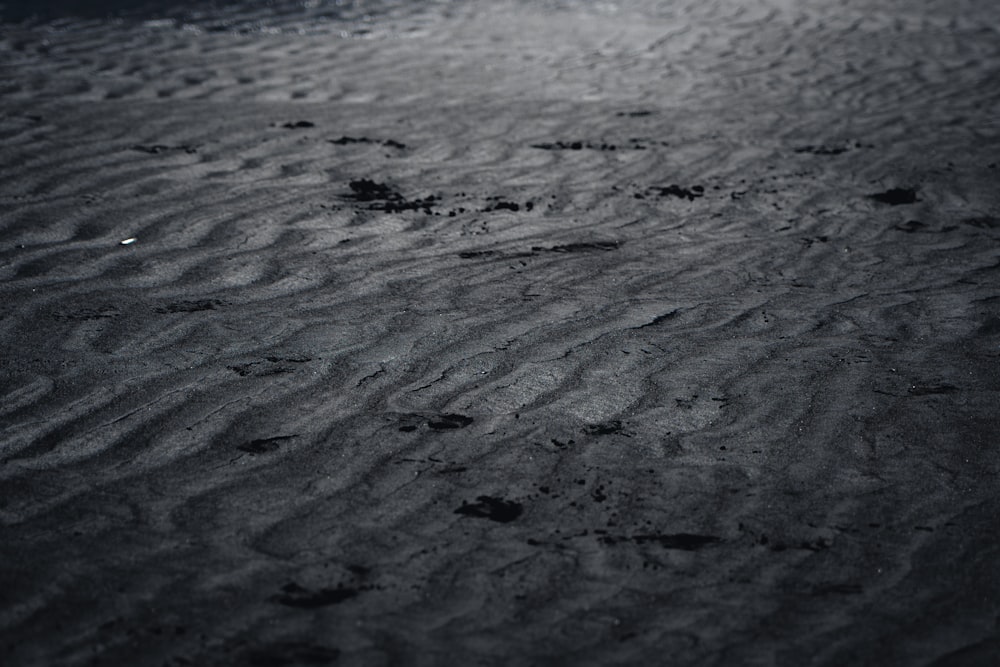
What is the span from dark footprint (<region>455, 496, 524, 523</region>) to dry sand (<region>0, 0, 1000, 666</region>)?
1 cm

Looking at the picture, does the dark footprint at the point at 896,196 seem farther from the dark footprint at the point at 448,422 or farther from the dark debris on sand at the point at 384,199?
the dark footprint at the point at 448,422

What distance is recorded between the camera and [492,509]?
9.20ft

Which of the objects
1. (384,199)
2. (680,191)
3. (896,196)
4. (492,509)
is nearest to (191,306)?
(384,199)

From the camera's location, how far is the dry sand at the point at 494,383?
95.0 inches

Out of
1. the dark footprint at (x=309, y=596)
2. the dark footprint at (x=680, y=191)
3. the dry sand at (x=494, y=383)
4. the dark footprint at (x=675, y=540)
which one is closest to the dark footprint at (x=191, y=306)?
the dry sand at (x=494, y=383)

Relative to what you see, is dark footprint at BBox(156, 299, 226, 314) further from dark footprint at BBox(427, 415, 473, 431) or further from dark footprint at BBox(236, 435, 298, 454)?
dark footprint at BBox(427, 415, 473, 431)

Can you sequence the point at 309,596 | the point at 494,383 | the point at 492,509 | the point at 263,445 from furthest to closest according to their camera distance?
the point at 494,383, the point at 263,445, the point at 492,509, the point at 309,596

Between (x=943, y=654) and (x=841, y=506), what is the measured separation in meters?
0.62

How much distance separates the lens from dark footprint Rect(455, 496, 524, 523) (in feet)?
9.10

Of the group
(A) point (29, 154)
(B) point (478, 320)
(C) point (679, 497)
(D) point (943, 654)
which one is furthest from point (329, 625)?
(A) point (29, 154)

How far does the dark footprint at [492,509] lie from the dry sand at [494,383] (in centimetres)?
1

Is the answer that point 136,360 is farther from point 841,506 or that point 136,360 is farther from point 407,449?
point 841,506

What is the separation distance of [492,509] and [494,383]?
2.46ft

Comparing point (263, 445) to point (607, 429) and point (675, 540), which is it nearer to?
point (607, 429)
